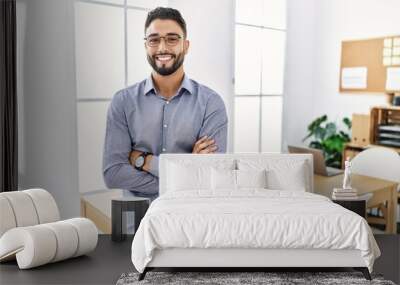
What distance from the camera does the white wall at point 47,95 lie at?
16.6 feet

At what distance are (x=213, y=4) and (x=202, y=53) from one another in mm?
505

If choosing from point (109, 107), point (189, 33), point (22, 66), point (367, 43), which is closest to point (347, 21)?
point (367, 43)

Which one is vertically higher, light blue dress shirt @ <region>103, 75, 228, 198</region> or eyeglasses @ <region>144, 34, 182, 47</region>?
eyeglasses @ <region>144, 34, 182, 47</region>

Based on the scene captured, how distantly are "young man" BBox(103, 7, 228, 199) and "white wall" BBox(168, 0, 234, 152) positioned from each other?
0.10 m

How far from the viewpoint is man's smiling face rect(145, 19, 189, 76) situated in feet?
17.4

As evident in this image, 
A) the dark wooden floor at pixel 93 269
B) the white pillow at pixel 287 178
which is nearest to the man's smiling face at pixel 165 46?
the white pillow at pixel 287 178

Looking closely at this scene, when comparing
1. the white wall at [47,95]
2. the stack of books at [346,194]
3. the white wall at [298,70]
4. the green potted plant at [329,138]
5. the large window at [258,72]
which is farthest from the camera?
the green potted plant at [329,138]

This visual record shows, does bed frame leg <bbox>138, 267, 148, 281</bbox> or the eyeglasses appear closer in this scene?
bed frame leg <bbox>138, 267, 148, 281</bbox>

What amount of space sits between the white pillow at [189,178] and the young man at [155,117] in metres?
0.55

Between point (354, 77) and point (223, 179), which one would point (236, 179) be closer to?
point (223, 179)

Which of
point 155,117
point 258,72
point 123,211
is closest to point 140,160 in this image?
point 155,117

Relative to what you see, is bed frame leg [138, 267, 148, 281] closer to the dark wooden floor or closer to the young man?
the dark wooden floor

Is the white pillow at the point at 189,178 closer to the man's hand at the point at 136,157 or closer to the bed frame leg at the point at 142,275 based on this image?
the man's hand at the point at 136,157

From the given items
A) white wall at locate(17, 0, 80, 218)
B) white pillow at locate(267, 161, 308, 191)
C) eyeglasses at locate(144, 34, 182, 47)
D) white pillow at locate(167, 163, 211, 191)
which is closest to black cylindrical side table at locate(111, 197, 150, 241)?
white pillow at locate(167, 163, 211, 191)
